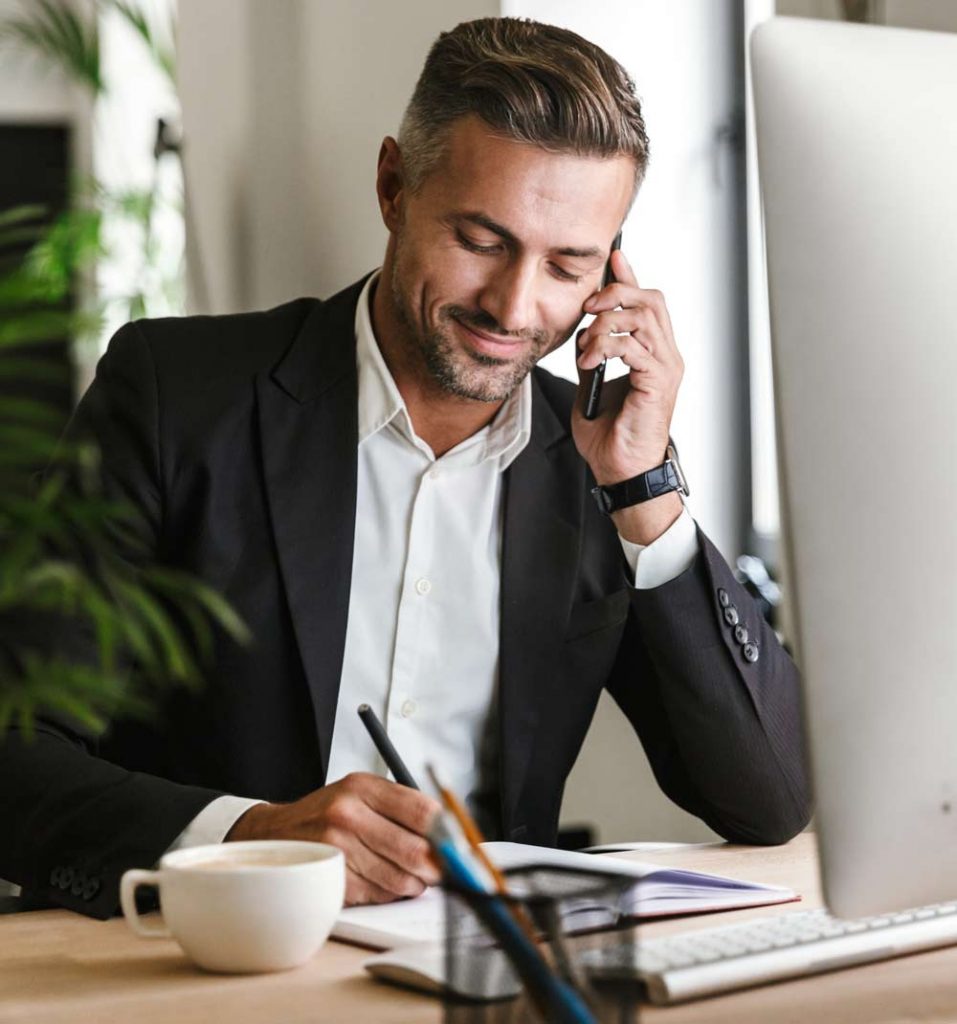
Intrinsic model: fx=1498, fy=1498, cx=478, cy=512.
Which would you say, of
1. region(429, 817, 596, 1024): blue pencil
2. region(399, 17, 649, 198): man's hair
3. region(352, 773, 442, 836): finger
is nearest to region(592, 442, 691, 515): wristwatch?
region(399, 17, 649, 198): man's hair

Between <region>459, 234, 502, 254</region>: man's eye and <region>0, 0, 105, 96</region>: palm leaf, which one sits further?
<region>0, 0, 105, 96</region>: palm leaf

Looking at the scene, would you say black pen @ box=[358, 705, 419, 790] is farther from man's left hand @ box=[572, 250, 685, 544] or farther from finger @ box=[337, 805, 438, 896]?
man's left hand @ box=[572, 250, 685, 544]

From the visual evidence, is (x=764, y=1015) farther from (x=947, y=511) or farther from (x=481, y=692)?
(x=481, y=692)

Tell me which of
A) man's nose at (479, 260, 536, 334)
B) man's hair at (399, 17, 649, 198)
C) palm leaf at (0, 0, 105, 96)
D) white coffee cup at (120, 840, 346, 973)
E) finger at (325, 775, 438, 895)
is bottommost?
finger at (325, 775, 438, 895)

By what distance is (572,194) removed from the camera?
4.90 feet

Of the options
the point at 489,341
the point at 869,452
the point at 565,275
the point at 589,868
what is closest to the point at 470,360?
the point at 489,341

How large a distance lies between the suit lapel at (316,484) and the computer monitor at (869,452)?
30.7 inches

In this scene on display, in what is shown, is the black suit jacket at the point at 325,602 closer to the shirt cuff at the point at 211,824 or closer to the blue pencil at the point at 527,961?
the shirt cuff at the point at 211,824

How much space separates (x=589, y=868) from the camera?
3.04 ft

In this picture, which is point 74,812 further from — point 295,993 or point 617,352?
point 617,352

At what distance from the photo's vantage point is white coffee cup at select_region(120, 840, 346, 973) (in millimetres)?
837

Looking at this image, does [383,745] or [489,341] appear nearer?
[383,745]

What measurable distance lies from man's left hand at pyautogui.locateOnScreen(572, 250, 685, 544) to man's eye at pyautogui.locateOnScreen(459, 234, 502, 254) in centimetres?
12

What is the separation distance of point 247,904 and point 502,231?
2.72ft
